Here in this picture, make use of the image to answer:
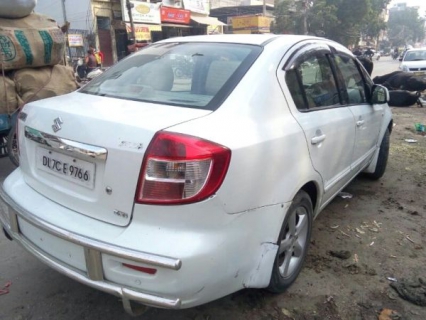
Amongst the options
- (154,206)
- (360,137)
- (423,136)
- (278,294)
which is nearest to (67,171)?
(154,206)

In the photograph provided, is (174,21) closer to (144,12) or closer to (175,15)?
(175,15)

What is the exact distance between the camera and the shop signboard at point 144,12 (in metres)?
23.9

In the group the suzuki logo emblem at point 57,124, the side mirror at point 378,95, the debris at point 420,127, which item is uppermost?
the suzuki logo emblem at point 57,124

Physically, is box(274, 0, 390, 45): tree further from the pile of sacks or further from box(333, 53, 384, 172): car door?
box(333, 53, 384, 172): car door

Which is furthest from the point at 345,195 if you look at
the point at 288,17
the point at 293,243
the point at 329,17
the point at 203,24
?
the point at 329,17

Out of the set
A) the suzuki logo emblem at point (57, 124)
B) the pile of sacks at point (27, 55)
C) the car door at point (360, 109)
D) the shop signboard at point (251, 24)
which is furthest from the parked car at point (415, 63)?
the shop signboard at point (251, 24)

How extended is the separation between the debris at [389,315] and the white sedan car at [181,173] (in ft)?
1.87

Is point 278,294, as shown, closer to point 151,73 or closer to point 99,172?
point 99,172

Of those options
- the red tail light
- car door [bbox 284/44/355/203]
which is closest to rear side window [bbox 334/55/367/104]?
car door [bbox 284/44/355/203]

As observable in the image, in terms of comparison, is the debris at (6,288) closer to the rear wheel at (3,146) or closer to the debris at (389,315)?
the debris at (389,315)

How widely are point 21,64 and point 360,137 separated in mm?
4009

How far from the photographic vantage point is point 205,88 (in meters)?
2.34

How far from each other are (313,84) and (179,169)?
58.8 inches

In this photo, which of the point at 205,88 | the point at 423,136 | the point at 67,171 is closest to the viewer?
the point at 67,171
